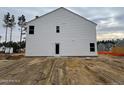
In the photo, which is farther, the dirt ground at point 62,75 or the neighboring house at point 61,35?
the neighboring house at point 61,35

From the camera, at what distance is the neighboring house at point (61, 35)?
13.2m

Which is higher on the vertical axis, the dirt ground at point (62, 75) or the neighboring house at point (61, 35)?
the neighboring house at point (61, 35)

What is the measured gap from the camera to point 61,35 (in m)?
13.4

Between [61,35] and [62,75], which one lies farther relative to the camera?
[61,35]

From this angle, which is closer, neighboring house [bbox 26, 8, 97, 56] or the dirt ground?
the dirt ground

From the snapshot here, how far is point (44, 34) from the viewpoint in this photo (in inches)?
522

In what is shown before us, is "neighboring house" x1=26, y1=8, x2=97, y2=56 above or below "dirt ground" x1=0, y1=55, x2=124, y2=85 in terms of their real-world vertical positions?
above

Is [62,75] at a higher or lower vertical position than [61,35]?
lower

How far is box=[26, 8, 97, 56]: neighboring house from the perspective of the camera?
13.2 metres
